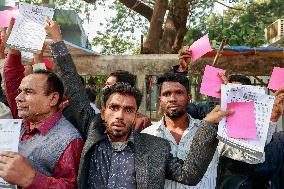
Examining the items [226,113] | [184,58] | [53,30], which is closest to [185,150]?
[226,113]

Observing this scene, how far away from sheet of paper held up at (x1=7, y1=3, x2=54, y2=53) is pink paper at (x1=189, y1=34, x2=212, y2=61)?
1.12 meters

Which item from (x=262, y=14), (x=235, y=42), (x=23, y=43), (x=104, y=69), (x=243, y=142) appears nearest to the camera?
(x=243, y=142)

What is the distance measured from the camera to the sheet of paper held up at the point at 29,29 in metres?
2.41

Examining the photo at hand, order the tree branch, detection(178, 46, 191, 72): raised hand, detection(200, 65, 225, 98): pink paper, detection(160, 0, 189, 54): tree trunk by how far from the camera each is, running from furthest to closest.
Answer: the tree branch
detection(160, 0, 189, 54): tree trunk
detection(178, 46, 191, 72): raised hand
detection(200, 65, 225, 98): pink paper

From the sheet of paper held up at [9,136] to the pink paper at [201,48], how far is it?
1509 mm

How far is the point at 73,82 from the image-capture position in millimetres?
2416

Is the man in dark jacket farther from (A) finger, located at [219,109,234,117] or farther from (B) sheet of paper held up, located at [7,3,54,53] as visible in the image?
(B) sheet of paper held up, located at [7,3,54,53]

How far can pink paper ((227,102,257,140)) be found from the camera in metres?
2.08

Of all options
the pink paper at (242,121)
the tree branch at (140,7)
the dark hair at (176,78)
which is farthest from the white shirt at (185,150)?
the tree branch at (140,7)

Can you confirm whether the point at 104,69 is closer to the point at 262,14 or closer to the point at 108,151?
the point at 108,151

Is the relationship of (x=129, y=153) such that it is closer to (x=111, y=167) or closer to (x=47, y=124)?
(x=111, y=167)

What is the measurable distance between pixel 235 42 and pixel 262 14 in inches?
295

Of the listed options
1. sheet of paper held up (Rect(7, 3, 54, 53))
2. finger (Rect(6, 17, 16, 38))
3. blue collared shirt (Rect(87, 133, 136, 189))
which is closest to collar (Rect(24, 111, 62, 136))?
blue collared shirt (Rect(87, 133, 136, 189))

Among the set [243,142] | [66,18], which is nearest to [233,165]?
[243,142]
